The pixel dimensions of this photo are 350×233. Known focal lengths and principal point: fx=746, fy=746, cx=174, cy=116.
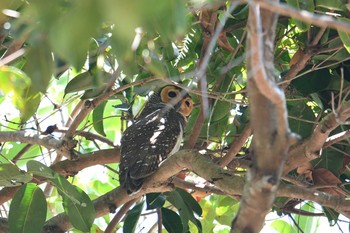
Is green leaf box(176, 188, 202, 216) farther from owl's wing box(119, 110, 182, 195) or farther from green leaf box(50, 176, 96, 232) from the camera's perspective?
green leaf box(50, 176, 96, 232)

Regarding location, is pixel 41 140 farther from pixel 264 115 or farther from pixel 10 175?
pixel 264 115

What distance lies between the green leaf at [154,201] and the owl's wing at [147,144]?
0.10 metres

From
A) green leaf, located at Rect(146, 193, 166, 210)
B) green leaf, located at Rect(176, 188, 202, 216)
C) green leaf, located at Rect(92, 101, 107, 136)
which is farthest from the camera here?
green leaf, located at Rect(92, 101, 107, 136)

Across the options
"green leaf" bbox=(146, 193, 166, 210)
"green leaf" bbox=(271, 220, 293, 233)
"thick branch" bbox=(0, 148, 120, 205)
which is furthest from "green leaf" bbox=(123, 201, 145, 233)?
"green leaf" bbox=(271, 220, 293, 233)

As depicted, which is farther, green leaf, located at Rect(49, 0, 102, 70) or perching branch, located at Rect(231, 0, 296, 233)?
perching branch, located at Rect(231, 0, 296, 233)

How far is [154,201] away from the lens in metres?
3.40

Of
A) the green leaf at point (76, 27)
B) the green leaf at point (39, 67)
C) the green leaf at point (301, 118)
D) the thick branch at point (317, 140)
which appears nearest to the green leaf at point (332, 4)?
the thick branch at point (317, 140)

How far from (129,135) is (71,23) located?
2787 mm

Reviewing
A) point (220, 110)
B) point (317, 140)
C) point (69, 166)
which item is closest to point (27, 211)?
point (69, 166)

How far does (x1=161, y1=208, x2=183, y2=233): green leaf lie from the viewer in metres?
3.46

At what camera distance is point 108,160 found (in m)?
3.60

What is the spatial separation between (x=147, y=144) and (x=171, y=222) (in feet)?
1.67

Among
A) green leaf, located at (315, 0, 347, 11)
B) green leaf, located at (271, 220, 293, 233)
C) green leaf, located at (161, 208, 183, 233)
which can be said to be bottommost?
green leaf, located at (161, 208, 183, 233)

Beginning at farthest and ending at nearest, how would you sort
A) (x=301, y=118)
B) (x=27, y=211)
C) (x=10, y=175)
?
(x=301, y=118) → (x=27, y=211) → (x=10, y=175)
